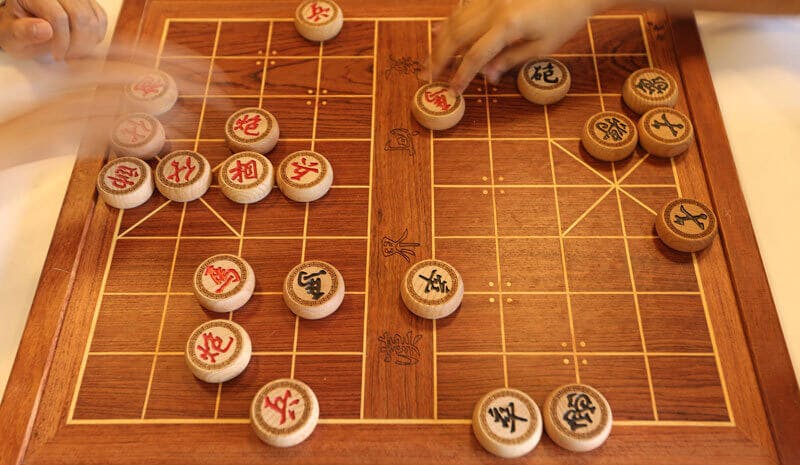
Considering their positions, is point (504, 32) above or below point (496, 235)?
above

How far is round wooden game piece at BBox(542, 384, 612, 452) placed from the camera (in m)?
1.53

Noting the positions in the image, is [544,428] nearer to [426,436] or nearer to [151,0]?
[426,436]

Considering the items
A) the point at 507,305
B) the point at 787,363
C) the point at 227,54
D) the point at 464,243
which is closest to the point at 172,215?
the point at 227,54

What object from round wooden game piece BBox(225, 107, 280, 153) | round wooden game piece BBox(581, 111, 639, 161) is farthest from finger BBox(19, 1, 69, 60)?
round wooden game piece BBox(581, 111, 639, 161)

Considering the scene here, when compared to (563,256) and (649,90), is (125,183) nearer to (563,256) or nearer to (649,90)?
(563,256)

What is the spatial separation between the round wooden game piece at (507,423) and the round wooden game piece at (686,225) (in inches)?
23.5

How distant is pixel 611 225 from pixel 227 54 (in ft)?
4.37

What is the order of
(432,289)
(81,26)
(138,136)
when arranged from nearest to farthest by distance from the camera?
(432,289) → (138,136) → (81,26)

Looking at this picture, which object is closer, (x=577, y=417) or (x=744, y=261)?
(x=577, y=417)

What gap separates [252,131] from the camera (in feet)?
6.50

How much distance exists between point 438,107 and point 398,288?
585 mm

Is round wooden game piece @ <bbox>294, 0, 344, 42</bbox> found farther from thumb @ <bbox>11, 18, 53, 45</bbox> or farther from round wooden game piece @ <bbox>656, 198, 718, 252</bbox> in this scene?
round wooden game piece @ <bbox>656, 198, 718, 252</bbox>

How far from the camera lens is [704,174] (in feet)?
6.28

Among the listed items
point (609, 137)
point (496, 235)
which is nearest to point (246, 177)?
point (496, 235)
